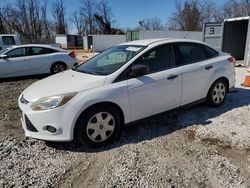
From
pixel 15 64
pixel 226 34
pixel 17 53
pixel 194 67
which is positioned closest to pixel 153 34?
pixel 226 34

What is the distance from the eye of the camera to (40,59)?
9117mm

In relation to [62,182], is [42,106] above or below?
above

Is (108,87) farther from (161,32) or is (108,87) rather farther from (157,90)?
(161,32)

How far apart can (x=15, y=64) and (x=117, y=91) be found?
674cm

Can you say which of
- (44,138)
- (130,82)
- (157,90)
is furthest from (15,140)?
(157,90)

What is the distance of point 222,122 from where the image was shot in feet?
14.1

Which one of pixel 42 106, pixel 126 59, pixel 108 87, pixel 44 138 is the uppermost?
pixel 126 59

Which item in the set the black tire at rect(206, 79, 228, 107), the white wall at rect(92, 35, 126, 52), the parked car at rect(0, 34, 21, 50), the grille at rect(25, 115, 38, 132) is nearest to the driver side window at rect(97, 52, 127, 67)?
the grille at rect(25, 115, 38, 132)

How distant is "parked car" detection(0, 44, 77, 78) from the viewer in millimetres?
8719

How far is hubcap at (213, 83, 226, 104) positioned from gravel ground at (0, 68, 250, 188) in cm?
58

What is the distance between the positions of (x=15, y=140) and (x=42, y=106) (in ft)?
3.53

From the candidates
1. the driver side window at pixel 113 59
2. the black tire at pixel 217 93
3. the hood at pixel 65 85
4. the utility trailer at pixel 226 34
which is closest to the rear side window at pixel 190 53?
the black tire at pixel 217 93

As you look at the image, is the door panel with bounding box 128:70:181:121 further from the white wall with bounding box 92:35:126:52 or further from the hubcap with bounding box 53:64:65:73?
the white wall with bounding box 92:35:126:52

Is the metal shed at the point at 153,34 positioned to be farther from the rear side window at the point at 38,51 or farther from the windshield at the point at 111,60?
the windshield at the point at 111,60
